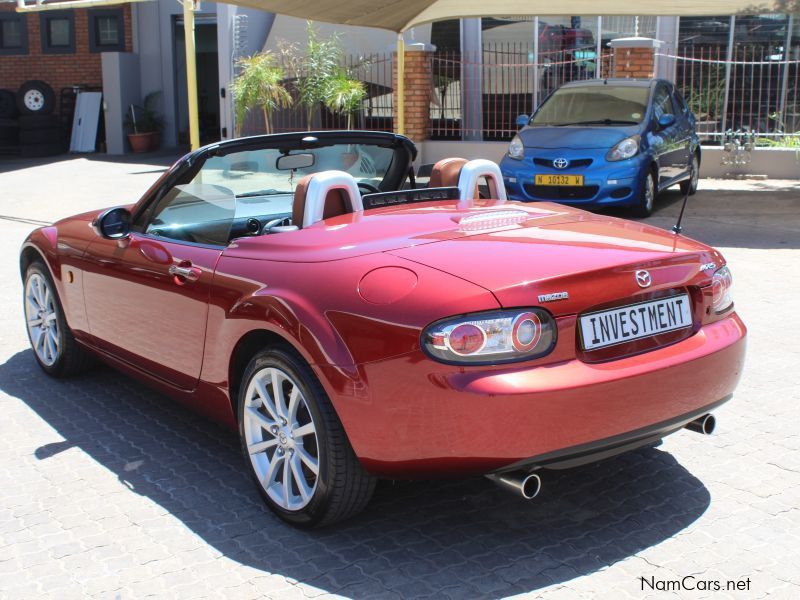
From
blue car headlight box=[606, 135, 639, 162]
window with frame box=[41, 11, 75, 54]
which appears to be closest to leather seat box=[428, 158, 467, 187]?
blue car headlight box=[606, 135, 639, 162]

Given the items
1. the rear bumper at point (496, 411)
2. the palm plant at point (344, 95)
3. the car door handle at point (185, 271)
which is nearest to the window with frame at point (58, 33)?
the palm plant at point (344, 95)

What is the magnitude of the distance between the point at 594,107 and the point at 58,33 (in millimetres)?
15561

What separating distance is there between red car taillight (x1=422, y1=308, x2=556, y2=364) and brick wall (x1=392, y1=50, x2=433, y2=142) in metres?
14.9

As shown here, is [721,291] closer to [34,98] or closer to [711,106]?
[711,106]

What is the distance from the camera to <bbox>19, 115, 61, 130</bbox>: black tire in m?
22.1

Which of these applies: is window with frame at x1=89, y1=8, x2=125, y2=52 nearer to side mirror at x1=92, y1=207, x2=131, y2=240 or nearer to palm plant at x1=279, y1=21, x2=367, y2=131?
palm plant at x1=279, y1=21, x2=367, y2=131

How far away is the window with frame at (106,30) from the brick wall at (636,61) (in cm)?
1207

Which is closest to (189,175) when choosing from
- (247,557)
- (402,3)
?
(247,557)

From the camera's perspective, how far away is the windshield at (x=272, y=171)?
4.73m

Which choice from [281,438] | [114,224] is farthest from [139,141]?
[281,438]

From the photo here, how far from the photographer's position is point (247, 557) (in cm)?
360

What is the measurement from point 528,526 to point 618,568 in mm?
456

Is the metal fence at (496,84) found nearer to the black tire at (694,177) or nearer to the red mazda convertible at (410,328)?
the black tire at (694,177)

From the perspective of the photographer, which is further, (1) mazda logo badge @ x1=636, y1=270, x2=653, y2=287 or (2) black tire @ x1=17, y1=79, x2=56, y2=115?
(2) black tire @ x1=17, y1=79, x2=56, y2=115
